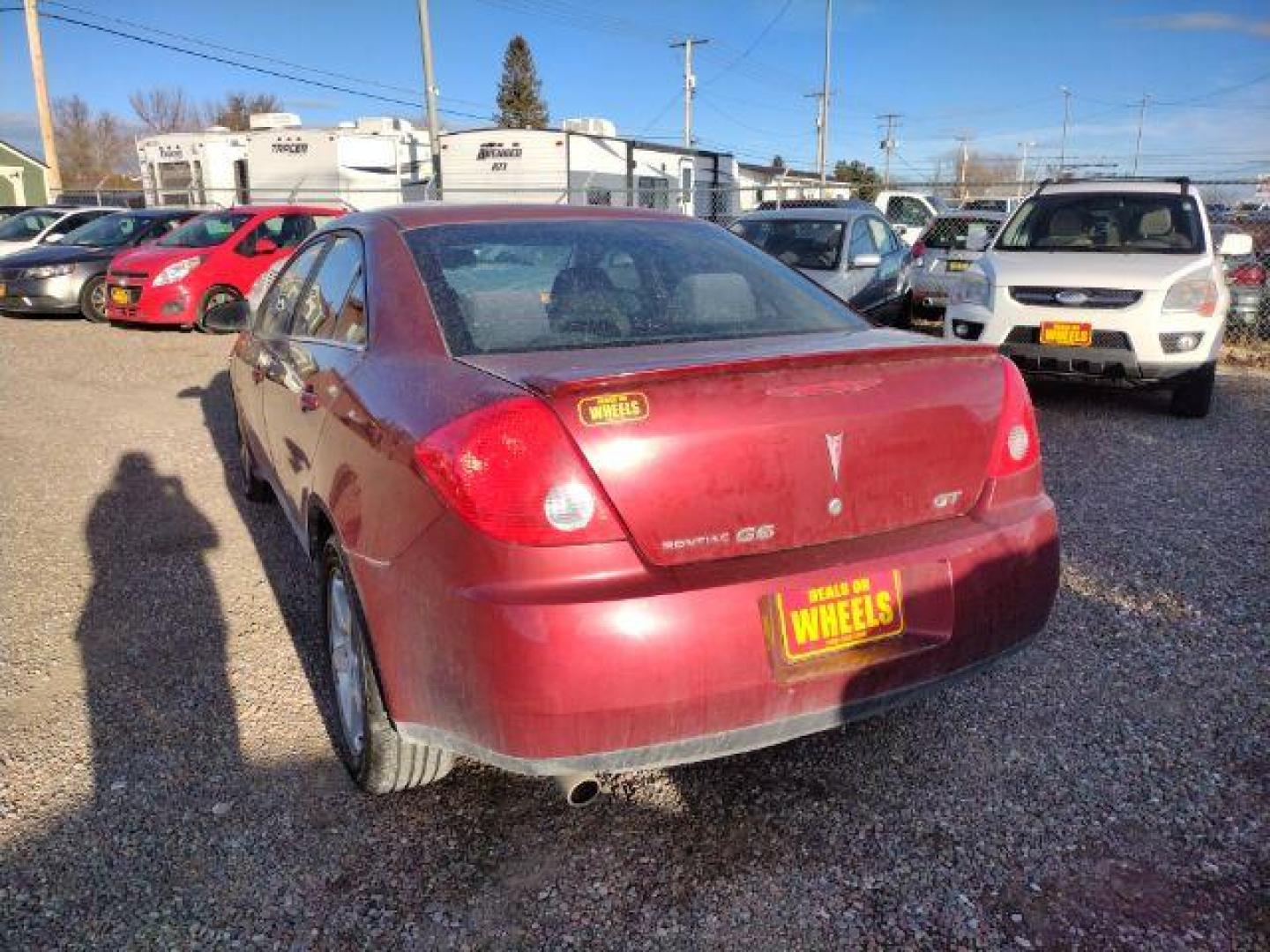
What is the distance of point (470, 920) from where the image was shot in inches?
82.4

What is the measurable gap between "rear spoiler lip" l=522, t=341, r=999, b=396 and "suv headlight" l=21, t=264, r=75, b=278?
42.7ft

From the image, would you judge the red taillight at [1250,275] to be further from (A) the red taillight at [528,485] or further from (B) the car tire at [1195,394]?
(A) the red taillight at [528,485]

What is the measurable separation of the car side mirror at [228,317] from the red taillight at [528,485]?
122 inches

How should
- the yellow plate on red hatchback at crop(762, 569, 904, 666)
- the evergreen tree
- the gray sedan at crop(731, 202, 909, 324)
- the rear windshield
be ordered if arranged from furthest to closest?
the evergreen tree, the rear windshield, the gray sedan at crop(731, 202, 909, 324), the yellow plate on red hatchback at crop(762, 569, 904, 666)

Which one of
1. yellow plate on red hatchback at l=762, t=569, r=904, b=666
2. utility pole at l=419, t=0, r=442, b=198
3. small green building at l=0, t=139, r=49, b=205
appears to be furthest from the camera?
small green building at l=0, t=139, r=49, b=205

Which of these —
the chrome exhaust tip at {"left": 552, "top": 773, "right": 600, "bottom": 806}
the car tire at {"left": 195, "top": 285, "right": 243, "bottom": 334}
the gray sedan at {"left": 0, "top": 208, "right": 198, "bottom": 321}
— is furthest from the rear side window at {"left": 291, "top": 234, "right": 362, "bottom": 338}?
the gray sedan at {"left": 0, "top": 208, "right": 198, "bottom": 321}

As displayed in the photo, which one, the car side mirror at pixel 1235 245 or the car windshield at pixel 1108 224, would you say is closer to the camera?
the car side mirror at pixel 1235 245

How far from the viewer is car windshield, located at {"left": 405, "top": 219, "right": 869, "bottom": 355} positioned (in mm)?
2469

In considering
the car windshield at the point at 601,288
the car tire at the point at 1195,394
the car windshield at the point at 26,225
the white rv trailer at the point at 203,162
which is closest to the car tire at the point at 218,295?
the car windshield at the point at 26,225

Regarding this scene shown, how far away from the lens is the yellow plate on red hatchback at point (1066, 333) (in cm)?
664

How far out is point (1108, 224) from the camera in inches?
299

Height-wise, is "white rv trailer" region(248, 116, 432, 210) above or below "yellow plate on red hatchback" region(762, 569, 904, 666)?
above

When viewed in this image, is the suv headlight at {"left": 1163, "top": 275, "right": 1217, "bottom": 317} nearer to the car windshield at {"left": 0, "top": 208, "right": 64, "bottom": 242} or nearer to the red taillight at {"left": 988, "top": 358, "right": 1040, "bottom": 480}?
the red taillight at {"left": 988, "top": 358, "right": 1040, "bottom": 480}

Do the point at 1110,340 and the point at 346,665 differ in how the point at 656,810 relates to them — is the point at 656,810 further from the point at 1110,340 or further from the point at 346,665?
the point at 1110,340
